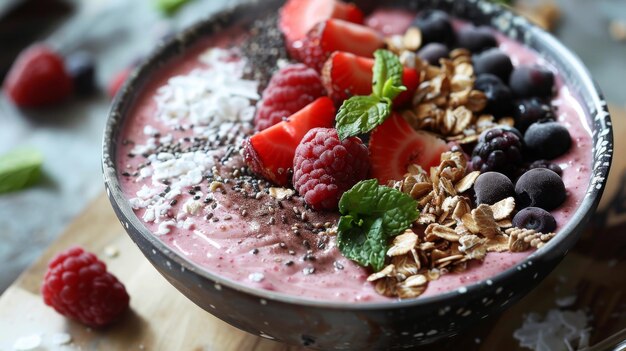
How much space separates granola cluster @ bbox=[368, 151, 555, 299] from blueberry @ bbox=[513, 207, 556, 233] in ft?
0.06

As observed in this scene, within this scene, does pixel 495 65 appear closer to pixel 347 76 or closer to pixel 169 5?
pixel 347 76

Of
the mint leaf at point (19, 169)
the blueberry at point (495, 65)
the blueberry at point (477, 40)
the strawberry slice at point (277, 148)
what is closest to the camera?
the strawberry slice at point (277, 148)

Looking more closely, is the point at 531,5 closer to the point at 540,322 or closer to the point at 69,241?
the point at 540,322

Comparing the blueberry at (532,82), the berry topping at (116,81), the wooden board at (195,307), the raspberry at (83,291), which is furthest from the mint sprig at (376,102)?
the berry topping at (116,81)

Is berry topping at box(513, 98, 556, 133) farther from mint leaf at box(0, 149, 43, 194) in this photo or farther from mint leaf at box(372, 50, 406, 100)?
mint leaf at box(0, 149, 43, 194)

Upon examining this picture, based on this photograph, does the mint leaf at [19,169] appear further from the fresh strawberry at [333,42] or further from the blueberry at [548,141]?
the blueberry at [548,141]

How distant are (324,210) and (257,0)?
0.90m

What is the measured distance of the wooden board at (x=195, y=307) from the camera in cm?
168

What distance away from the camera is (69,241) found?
2006 millimetres

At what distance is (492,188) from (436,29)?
643 mm

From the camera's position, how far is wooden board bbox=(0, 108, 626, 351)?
1.68m

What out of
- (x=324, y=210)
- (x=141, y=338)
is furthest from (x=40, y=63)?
(x=324, y=210)

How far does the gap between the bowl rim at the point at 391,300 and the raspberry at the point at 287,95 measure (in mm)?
357

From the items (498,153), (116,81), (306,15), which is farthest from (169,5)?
(498,153)
